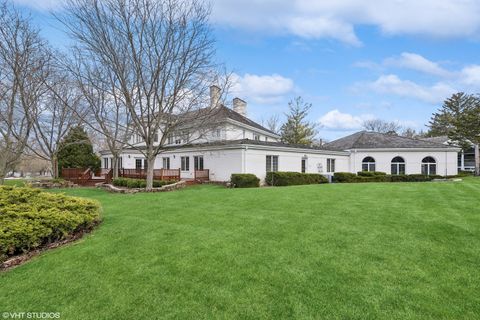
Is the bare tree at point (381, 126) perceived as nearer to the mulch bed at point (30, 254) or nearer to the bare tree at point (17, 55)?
the bare tree at point (17, 55)

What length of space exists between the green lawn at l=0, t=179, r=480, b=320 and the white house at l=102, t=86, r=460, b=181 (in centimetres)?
1284

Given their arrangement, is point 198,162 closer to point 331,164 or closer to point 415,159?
point 331,164

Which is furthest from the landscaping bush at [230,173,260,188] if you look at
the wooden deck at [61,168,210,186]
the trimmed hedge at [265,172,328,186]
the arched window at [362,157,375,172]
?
the arched window at [362,157,375,172]

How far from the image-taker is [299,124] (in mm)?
40844

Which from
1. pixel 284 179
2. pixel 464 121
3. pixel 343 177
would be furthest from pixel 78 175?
pixel 464 121

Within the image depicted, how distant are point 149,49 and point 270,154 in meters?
11.3

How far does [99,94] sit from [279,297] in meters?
18.5

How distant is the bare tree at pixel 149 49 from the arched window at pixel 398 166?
21601mm

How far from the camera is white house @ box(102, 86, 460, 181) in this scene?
2028cm

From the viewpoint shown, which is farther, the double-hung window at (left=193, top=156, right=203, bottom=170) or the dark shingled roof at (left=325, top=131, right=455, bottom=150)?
the dark shingled roof at (left=325, top=131, right=455, bottom=150)

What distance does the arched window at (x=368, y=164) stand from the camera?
28.6 m

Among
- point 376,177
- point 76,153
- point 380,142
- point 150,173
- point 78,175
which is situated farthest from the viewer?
point 380,142

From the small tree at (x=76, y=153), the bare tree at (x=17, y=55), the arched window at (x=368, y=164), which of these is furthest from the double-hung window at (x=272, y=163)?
the small tree at (x=76, y=153)

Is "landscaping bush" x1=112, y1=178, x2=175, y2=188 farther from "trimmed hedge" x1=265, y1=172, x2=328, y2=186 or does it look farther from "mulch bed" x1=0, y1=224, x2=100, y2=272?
"mulch bed" x1=0, y1=224, x2=100, y2=272
